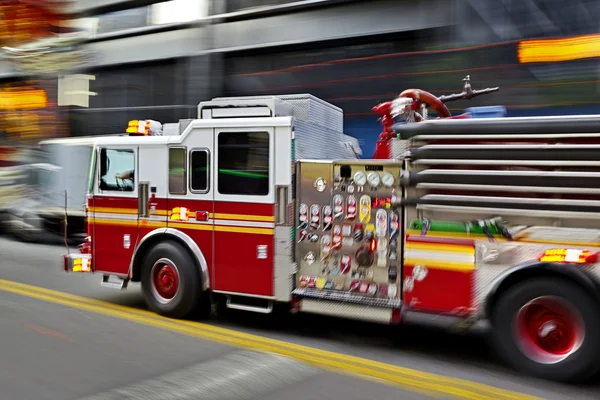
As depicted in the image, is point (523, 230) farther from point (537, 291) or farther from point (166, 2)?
point (166, 2)

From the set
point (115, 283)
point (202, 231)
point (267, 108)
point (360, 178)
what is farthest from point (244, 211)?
point (115, 283)

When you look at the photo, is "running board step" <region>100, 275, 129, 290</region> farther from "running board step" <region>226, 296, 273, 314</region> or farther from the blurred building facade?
the blurred building facade

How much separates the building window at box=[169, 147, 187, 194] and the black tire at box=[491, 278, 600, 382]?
3.79 m

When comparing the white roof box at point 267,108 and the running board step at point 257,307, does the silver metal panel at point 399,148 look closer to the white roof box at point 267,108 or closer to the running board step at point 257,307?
the white roof box at point 267,108

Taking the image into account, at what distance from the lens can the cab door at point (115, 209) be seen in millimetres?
7234

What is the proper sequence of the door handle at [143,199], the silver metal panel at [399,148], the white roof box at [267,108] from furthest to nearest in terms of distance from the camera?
1. the door handle at [143,199]
2. the white roof box at [267,108]
3. the silver metal panel at [399,148]

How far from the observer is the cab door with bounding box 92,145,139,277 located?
7.23m

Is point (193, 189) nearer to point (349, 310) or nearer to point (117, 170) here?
point (117, 170)

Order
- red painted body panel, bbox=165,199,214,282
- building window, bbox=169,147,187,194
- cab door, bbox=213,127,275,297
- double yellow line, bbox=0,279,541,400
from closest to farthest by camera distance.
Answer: double yellow line, bbox=0,279,541,400, cab door, bbox=213,127,275,297, red painted body panel, bbox=165,199,214,282, building window, bbox=169,147,187,194

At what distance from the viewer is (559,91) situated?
1078 centimetres

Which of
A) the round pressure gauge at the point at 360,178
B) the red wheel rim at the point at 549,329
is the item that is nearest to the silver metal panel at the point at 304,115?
the round pressure gauge at the point at 360,178

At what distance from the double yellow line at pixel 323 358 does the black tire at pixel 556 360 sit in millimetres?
458

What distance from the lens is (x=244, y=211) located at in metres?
6.45

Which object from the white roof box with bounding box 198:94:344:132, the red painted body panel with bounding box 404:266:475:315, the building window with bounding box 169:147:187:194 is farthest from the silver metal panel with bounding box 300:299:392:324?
the white roof box with bounding box 198:94:344:132
